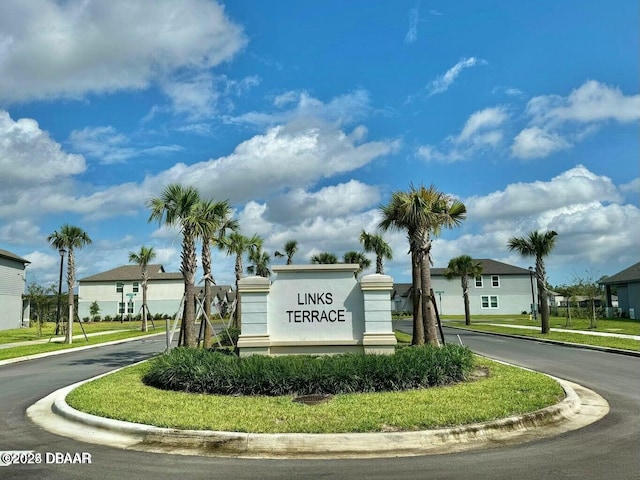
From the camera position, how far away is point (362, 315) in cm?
1354

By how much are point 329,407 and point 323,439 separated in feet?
5.61

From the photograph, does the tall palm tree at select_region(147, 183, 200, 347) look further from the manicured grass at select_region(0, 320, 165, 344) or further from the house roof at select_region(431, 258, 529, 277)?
the house roof at select_region(431, 258, 529, 277)

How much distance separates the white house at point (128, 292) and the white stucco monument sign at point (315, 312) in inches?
2410

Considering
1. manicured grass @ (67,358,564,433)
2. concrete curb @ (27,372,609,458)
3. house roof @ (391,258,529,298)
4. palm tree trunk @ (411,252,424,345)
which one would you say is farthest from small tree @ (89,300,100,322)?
concrete curb @ (27,372,609,458)

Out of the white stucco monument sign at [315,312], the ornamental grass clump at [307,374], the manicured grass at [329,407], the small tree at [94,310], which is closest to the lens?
the manicured grass at [329,407]

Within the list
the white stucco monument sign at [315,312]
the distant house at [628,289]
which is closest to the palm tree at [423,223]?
the white stucco monument sign at [315,312]

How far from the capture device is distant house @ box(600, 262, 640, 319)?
148 feet

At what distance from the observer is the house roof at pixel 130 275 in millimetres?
73375

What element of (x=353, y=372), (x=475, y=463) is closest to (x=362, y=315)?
(x=353, y=372)

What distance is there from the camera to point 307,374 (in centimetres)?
1040

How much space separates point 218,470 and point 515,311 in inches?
2582

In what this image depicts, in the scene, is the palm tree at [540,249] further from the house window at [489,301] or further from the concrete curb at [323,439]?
the house window at [489,301]

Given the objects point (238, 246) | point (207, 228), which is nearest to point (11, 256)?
point (238, 246)

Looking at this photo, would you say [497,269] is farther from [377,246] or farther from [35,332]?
[35,332]
